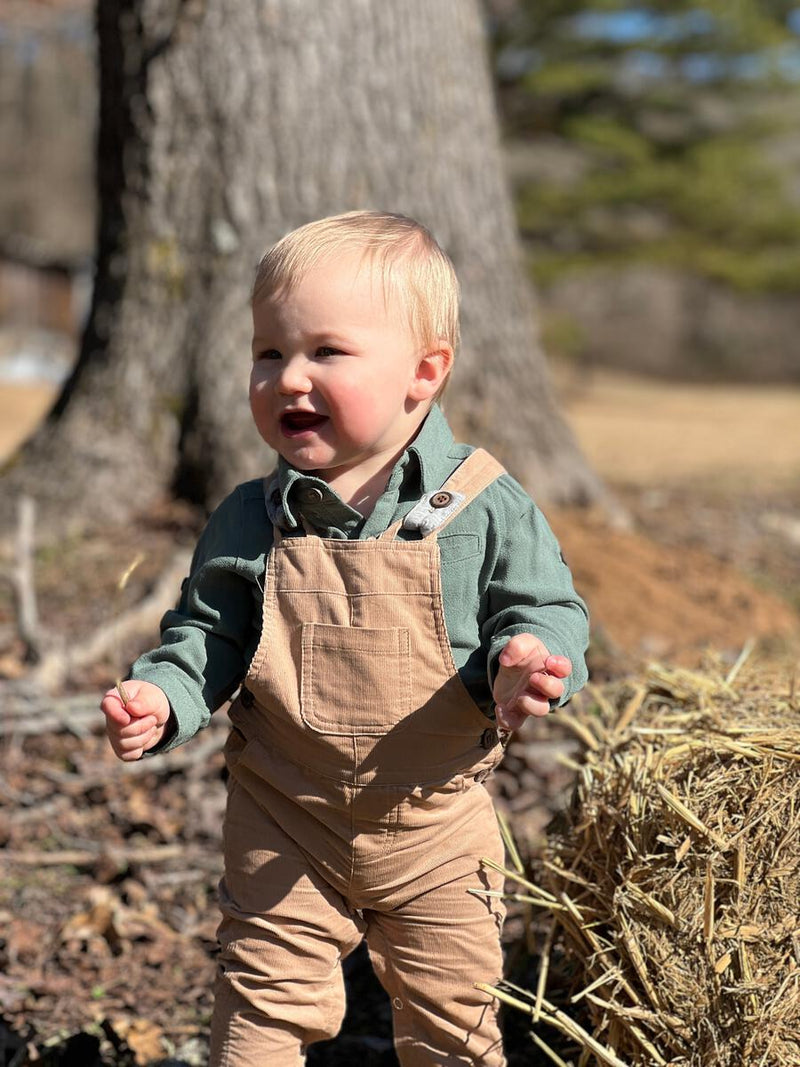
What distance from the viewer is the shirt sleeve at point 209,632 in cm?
191

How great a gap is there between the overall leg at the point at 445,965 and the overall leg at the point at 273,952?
0.31 ft

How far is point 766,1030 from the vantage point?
6.15 feet

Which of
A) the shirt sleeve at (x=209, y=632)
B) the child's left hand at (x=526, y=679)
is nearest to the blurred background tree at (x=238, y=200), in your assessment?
the shirt sleeve at (x=209, y=632)

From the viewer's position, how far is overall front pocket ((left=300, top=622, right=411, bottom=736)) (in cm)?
186

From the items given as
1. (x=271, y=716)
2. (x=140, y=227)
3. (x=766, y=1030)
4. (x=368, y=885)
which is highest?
(x=140, y=227)

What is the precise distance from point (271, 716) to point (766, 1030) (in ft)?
3.01

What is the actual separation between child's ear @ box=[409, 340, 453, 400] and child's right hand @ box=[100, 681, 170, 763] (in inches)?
25.0

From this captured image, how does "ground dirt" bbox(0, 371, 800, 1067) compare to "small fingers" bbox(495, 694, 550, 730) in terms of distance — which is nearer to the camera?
"small fingers" bbox(495, 694, 550, 730)

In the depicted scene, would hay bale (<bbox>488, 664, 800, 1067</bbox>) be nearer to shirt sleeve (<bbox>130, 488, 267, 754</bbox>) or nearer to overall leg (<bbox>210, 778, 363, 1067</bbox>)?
overall leg (<bbox>210, 778, 363, 1067</bbox>)

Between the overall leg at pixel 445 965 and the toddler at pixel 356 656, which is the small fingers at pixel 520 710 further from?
the overall leg at pixel 445 965

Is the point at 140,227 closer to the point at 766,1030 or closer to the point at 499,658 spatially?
the point at 499,658

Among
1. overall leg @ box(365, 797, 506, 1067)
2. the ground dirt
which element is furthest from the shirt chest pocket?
the ground dirt

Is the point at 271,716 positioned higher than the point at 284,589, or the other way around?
the point at 284,589

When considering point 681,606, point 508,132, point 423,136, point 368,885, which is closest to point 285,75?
point 423,136
